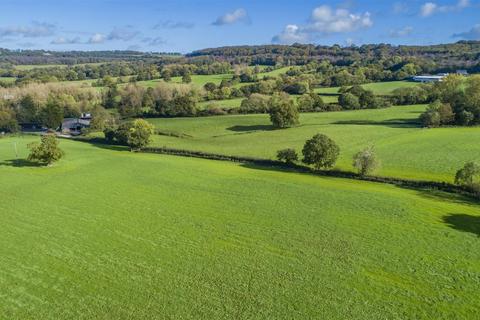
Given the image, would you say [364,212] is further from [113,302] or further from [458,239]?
[113,302]

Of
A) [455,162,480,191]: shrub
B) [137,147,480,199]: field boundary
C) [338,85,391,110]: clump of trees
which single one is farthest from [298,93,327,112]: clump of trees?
[455,162,480,191]: shrub

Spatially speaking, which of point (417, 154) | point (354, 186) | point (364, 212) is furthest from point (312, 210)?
point (417, 154)

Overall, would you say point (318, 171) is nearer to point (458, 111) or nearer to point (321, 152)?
point (321, 152)

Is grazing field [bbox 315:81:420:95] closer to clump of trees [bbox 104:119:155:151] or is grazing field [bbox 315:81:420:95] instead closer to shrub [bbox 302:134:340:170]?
clump of trees [bbox 104:119:155:151]

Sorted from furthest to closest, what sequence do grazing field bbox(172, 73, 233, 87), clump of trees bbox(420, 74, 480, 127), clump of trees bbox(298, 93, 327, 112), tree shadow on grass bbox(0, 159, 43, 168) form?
1. grazing field bbox(172, 73, 233, 87)
2. clump of trees bbox(298, 93, 327, 112)
3. clump of trees bbox(420, 74, 480, 127)
4. tree shadow on grass bbox(0, 159, 43, 168)

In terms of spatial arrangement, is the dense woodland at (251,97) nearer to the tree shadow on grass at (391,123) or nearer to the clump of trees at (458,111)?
the clump of trees at (458,111)

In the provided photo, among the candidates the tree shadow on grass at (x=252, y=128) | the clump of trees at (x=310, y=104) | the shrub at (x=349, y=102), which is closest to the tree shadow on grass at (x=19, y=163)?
the tree shadow on grass at (x=252, y=128)

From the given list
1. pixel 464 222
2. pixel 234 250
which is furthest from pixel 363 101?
pixel 234 250

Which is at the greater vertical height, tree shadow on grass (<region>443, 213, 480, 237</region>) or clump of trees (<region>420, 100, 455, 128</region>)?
clump of trees (<region>420, 100, 455, 128</region>)
